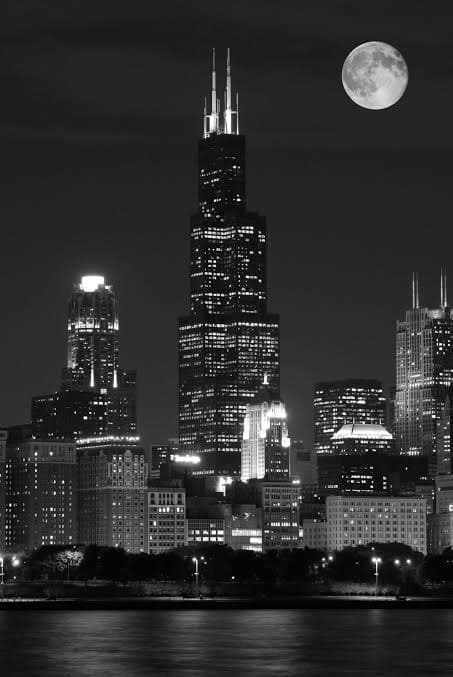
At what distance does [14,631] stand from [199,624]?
1885cm

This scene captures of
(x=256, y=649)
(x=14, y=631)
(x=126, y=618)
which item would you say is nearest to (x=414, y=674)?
(x=256, y=649)

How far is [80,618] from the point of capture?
19750cm

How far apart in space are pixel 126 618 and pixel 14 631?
80.6ft

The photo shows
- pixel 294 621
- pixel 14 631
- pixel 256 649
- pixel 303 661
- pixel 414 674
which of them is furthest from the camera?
pixel 294 621

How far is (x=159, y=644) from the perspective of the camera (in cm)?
15738

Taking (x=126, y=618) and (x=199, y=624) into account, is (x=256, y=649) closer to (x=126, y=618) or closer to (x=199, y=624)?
(x=199, y=624)

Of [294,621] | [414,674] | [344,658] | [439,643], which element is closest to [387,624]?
[294,621]

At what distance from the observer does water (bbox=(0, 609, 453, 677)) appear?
13550cm

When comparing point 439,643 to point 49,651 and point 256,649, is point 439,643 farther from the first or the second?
point 49,651

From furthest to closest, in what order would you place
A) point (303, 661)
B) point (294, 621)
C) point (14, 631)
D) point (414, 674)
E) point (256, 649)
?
point (294, 621)
point (14, 631)
point (256, 649)
point (303, 661)
point (414, 674)

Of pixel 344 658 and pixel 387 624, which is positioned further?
pixel 387 624

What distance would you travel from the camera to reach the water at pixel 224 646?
136 metres

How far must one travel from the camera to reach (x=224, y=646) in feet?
508

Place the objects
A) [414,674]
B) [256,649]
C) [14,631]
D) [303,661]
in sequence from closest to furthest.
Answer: [414,674]
[303,661]
[256,649]
[14,631]
